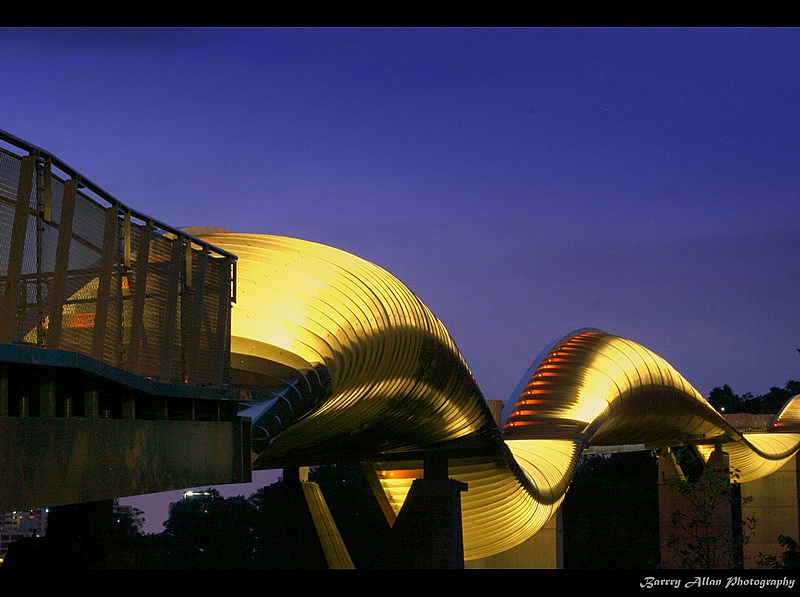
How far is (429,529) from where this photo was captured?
15914 mm

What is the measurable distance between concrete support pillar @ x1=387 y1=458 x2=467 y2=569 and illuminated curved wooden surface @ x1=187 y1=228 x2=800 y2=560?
69 centimetres

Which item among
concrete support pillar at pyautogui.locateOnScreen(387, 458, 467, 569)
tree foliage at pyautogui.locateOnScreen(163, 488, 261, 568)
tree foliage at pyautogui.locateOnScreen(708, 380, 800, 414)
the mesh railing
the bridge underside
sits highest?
tree foliage at pyautogui.locateOnScreen(708, 380, 800, 414)

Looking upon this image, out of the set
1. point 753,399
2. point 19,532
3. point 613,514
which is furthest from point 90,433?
point 753,399

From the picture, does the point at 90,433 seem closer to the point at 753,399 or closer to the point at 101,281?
the point at 101,281

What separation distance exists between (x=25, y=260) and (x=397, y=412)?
8.47 metres

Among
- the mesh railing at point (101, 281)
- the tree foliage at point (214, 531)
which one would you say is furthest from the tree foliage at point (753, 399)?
the mesh railing at point (101, 281)

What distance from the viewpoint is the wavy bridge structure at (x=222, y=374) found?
5.27 metres

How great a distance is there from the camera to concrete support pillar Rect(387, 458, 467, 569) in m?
15.6

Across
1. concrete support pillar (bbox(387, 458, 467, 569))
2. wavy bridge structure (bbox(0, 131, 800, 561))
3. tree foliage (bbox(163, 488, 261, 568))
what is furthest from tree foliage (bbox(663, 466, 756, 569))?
tree foliage (bbox(163, 488, 261, 568))

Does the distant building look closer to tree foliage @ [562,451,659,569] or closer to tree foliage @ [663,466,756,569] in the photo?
tree foliage @ [663,466,756,569]

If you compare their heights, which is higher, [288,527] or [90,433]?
[90,433]

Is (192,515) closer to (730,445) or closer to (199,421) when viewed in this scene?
(730,445)

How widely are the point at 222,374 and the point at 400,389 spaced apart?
4762 mm
